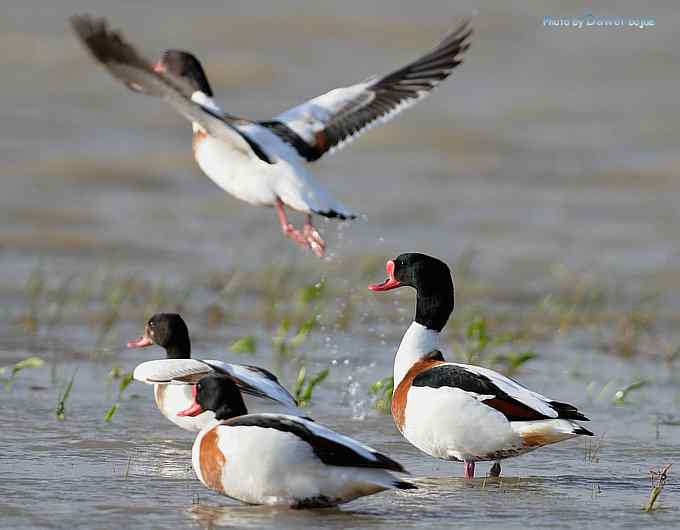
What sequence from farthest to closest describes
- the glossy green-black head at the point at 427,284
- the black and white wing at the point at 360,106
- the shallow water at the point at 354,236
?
the black and white wing at the point at 360,106 → the glossy green-black head at the point at 427,284 → the shallow water at the point at 354,236

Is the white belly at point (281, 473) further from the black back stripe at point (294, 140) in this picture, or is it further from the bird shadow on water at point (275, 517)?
the black back stripe at point (294, 140)

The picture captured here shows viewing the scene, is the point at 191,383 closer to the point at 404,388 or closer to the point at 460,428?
the point at 404,388

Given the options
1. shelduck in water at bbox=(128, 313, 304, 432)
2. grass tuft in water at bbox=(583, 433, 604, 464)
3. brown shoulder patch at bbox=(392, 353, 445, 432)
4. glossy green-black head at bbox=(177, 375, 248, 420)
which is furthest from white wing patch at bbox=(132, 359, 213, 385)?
grass tuft in water at bbox=(583, 433, 604, 464)

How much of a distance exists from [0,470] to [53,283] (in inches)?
206

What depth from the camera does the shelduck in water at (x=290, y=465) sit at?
561 cm

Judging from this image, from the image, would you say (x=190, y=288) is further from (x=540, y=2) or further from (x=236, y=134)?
(x=540, y=2)

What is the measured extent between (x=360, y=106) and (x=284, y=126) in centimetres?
48

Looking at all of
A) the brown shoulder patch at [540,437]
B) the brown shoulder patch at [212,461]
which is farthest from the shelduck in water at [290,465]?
the brown shoulder patch at [540,437]

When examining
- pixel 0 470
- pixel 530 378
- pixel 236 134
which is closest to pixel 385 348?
pixel 530 378

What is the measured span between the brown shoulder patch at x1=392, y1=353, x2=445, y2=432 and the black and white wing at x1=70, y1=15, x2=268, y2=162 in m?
1.54

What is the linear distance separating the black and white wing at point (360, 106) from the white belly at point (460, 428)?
2208 mm

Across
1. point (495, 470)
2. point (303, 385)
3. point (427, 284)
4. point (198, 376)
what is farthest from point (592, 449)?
point (198, 376)

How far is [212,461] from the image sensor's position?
5785 millimetres

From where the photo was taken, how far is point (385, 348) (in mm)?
9844
